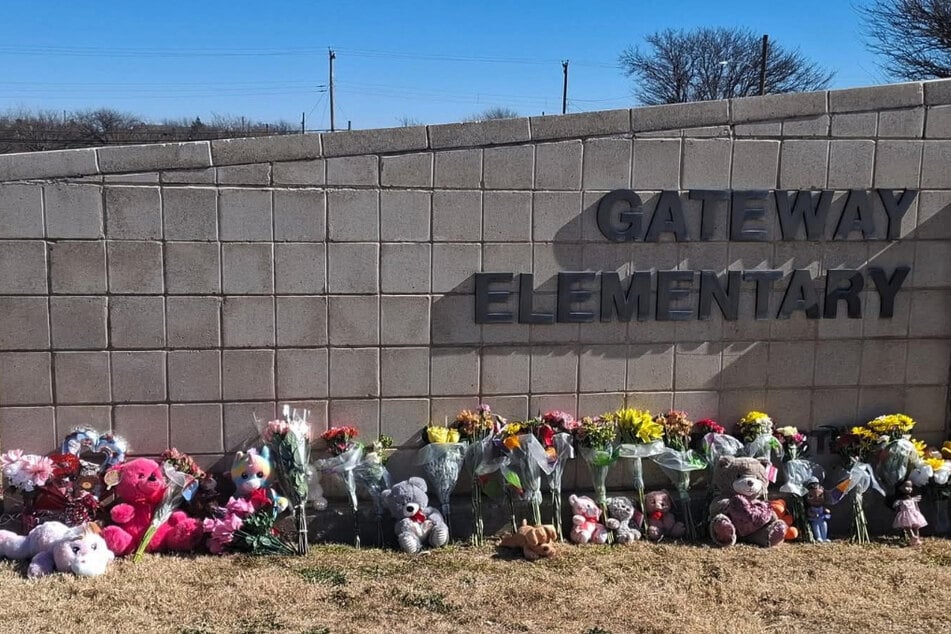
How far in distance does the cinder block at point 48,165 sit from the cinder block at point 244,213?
651mm

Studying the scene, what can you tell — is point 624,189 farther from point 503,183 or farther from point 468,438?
point 468,438

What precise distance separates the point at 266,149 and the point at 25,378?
1.71 metres

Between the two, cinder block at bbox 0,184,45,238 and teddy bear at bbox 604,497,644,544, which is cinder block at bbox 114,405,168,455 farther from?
teddy bear at bbox 604,497,644,544

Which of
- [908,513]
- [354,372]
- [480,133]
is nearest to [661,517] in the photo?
[908,513]

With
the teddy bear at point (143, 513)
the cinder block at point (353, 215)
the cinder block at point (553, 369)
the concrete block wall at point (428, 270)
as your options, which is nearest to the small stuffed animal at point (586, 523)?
the concrete block wall at point (428, 270)

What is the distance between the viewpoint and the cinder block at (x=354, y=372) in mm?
4711

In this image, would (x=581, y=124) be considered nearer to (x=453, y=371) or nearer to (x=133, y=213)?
(x=453, y=371)

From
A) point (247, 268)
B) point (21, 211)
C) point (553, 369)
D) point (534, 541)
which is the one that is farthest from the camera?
point (553, 369)

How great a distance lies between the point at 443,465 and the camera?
183 inches

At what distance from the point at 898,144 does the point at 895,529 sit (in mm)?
2218

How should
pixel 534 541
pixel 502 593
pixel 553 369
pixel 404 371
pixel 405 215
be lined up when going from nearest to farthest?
pixel 502 593, pixel 534 541, pixel 405 215, pixel 404 371, pixel 553 369

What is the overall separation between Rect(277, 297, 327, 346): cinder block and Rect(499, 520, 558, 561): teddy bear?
1.47 meters

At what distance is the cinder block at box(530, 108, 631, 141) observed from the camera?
15.4 feet

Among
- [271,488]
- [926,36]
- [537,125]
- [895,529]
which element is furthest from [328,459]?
[926,36]
